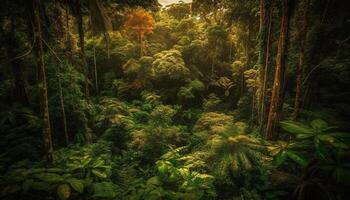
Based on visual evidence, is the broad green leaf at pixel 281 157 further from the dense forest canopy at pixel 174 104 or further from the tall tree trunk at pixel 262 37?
the tall tree trunk at pixel 262 37

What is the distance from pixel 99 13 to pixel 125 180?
6.76 meters

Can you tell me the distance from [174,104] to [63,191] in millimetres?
13635

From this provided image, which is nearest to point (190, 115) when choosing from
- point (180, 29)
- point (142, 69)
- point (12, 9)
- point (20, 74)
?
point (142, 69)

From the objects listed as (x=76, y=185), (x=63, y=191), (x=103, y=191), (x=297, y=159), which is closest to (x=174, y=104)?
(x=103, y=191)

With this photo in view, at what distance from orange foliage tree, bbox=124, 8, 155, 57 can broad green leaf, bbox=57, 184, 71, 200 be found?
14480mm

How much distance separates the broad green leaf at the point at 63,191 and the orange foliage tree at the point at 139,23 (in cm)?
1448

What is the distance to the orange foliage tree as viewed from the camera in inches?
643

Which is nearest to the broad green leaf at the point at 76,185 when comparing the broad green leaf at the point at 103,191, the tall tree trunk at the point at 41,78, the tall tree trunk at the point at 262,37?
the broad green leaf at the point at 103,191

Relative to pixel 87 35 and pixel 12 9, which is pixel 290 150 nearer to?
pixel 12 9

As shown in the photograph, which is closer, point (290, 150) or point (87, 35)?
point (290, 150)

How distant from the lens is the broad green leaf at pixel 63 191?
2979 mm

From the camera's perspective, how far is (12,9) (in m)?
7.07

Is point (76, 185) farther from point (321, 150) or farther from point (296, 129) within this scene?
point (321, 150)

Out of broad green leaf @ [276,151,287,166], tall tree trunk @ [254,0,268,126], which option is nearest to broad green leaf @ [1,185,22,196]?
broad green leaf @ [276,151,287,166]
